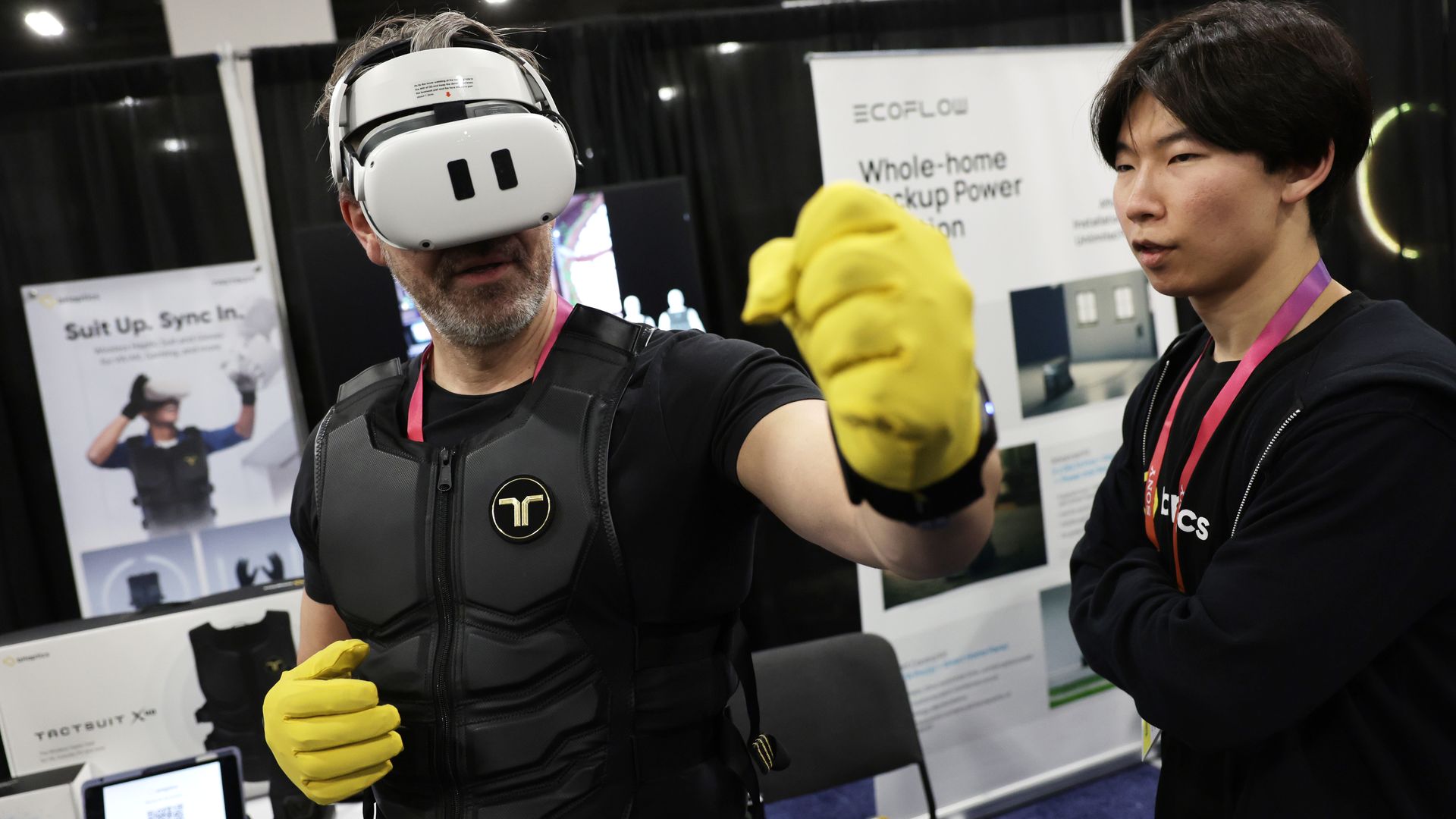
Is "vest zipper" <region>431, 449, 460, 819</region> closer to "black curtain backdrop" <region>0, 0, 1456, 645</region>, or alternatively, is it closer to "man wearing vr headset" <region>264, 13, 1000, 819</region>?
"man wearing vr headset" <region>264, 13, 1000, 819</region>

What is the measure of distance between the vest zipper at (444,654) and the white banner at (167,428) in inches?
84.2

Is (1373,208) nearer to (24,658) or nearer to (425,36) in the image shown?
(425,36)

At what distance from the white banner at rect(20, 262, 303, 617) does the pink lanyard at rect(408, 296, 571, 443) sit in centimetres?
197

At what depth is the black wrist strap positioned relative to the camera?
2.05 ft

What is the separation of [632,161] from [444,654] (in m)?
2.43

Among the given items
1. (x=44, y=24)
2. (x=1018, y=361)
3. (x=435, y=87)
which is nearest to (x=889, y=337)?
(x=435, y=87)

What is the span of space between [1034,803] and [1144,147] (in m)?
2.39

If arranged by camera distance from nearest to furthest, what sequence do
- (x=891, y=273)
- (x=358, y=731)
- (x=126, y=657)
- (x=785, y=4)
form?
(x=891, y=273)
(x=358, y=731)
(x=126, y=657)
(x=785, y=4)

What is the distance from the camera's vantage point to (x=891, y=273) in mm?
587

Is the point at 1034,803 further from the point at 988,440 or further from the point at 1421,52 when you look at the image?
the point at 1421,52

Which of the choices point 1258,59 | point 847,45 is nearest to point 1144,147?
point 1258,59

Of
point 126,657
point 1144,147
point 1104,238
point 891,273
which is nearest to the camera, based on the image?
point 891,273


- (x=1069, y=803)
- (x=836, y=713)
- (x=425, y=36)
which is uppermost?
(x=425, y=36)

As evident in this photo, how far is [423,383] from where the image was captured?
4.07 ft
